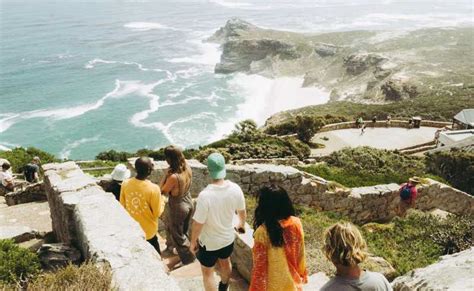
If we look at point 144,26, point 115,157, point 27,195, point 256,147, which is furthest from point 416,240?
point 144,26

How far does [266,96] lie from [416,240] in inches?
2630

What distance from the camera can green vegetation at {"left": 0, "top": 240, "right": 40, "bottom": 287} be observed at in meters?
4.55

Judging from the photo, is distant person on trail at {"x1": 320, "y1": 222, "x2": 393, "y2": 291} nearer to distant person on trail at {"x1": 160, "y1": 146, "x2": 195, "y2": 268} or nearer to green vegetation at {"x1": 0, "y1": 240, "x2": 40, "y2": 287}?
distant person on trail at {"x1": 160, "y1": 146, "x2": 195, "y2": 268}

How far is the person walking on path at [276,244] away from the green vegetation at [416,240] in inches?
158

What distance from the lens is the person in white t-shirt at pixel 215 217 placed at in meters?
4.64

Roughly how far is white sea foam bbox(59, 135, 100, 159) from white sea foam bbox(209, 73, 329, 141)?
14.4 meters

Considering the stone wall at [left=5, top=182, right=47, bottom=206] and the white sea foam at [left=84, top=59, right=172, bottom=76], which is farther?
the white sea foam at [left=84, top=59, right=172, bottom=76]

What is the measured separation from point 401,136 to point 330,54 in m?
70.9

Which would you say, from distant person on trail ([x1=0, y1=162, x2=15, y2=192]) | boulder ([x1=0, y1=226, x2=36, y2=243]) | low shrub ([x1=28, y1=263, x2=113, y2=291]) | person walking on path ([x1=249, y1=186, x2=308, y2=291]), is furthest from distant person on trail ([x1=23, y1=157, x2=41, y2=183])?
person walking on path ([x1=249, y1=186, x2=308, y2=291])

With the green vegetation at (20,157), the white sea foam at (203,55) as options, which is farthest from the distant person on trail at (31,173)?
the white sea foam at (203,55)

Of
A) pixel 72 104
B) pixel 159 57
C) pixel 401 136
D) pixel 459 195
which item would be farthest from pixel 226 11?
pixel 459 195

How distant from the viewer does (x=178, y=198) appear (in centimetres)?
605

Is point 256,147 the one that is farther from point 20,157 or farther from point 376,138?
point 376,138

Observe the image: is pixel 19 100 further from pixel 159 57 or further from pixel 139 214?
pixel 139 214
